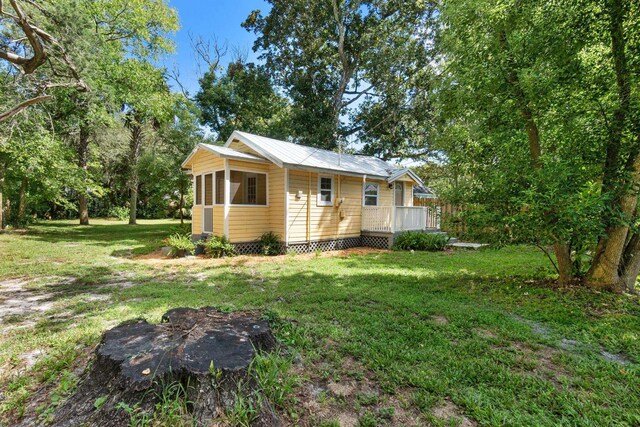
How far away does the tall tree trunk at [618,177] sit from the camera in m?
4.18

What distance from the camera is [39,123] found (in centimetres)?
1153

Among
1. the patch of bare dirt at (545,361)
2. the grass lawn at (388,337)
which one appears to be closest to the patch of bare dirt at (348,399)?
the grass lawn at (388,337)

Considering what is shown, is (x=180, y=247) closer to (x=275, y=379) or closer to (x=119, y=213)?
(x=275, y=379)

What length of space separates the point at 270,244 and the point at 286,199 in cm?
154

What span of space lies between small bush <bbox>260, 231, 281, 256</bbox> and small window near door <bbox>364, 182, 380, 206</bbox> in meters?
4.32

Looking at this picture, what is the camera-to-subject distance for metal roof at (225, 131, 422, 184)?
9566 mm

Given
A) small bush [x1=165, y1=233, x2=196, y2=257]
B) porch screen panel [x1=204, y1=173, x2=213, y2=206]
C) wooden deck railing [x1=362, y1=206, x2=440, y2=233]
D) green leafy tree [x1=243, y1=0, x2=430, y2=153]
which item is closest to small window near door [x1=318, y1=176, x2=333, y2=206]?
wooden deck railing [x1=362, y1=206, x2=440, y2=233]

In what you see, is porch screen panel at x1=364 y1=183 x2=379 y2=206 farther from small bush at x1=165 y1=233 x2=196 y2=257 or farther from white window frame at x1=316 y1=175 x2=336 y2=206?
small bush at x1=165 y1=233 x2=196 y2=257

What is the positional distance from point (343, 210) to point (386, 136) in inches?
409

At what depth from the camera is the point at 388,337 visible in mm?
3355

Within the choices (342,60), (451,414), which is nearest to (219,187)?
(451,414)

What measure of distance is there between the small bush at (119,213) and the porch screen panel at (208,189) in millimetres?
19914

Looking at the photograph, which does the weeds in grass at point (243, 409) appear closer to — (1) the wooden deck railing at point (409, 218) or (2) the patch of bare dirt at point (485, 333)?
(2) the patch of bare dirt at point (485, 333)

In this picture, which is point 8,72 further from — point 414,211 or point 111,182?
point 111,182
